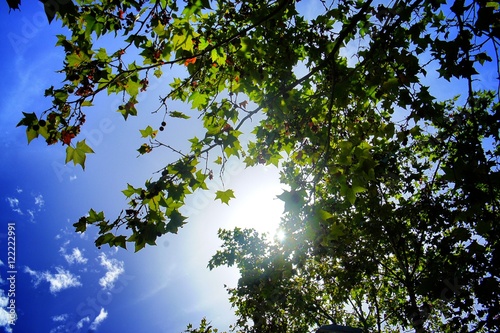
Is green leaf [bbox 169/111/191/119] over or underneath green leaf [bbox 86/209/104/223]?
over

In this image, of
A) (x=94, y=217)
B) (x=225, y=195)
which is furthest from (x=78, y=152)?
(x=225, y=195)

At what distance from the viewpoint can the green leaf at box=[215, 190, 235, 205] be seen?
340 centimetres

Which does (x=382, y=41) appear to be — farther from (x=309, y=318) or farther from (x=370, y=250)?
(x=309, y=318)

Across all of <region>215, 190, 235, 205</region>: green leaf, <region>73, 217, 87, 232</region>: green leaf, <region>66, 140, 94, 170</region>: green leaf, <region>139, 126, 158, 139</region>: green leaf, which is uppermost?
<region>139, 126, 158, 139</region>: green leaf

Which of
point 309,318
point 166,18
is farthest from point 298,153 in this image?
point 309,318

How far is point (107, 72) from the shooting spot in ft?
11.1

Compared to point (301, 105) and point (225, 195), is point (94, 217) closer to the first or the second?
point (225, 195)

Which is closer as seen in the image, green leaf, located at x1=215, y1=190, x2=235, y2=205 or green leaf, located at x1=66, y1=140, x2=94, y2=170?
green leaf, located at x1=66, y1=140, x2=94, y2=170

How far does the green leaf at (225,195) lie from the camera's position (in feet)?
11.2

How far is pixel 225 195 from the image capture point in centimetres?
343

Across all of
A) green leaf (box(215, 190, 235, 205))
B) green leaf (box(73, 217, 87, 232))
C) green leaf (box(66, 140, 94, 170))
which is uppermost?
green leaf (box(66, 140, 94, 170))

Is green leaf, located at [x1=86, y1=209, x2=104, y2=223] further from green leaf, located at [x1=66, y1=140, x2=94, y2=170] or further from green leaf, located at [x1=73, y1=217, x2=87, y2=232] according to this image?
green leaf, located at [x1=66, y1=140, x2=94, y2=170]

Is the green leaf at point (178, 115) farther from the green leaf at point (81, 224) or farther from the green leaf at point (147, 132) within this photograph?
the green leaf at point (81, 224)

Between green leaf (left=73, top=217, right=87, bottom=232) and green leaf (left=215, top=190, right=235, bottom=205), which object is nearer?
green leaf (left=73, top=217, right=87, bottom=232)
